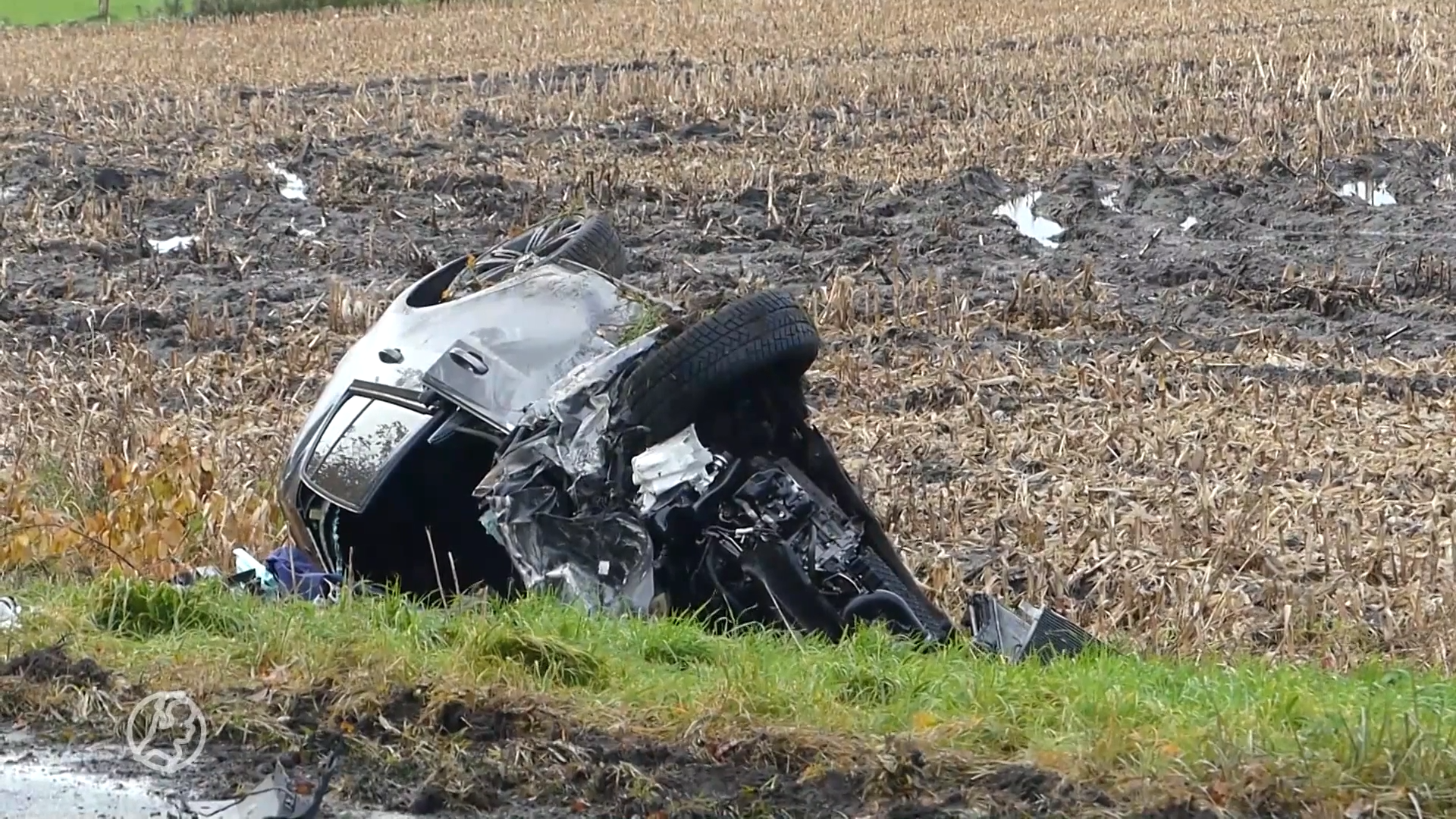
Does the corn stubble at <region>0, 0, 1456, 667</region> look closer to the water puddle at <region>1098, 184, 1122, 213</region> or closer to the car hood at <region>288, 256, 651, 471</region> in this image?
the water puddle at <region>1098, 184, 1122, 213</region>

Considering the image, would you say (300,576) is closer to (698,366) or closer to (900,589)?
(698,366)

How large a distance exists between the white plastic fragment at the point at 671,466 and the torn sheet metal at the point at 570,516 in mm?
107

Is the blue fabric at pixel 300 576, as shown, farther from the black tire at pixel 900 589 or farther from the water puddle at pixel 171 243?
the water puddle at pixel 171 243

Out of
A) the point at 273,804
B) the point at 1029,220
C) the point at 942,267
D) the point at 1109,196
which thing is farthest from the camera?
the point at 1109,196

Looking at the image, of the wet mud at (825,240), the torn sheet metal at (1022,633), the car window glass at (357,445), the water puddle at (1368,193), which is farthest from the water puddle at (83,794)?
the water puddle at (1368,193)

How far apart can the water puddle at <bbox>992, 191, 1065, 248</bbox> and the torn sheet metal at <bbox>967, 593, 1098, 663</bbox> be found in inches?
316

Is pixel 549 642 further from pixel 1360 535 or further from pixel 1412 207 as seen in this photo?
pixel 1412 207

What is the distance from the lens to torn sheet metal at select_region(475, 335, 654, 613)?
18.2 feet

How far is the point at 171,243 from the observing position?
47.6ft

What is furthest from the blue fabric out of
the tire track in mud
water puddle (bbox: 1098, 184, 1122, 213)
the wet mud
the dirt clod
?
water puddle (bbox: 1098, 184, 1122, 213)

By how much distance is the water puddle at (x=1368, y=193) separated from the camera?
13.9 m

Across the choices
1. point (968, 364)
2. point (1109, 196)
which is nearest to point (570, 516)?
point (968, 364)

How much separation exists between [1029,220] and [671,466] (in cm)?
916

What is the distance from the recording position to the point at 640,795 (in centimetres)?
393
